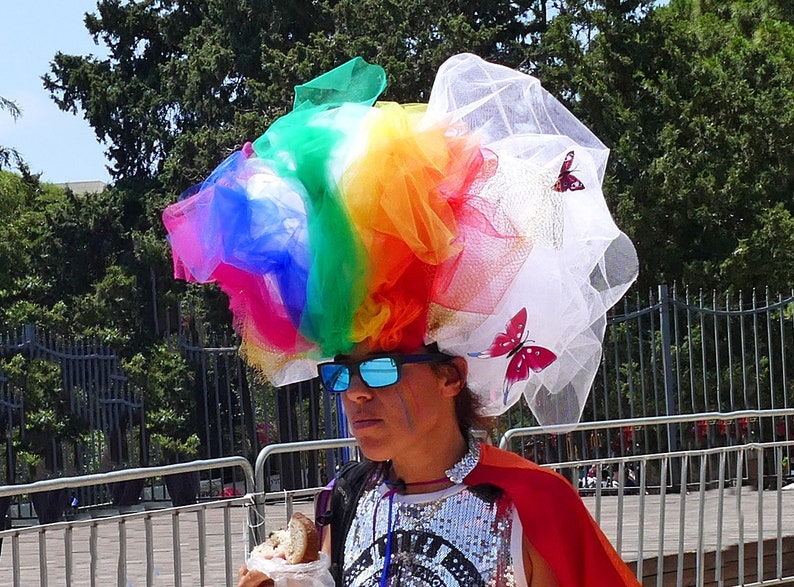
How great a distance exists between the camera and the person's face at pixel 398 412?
2.28 m

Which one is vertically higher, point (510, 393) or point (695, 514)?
point (510, 393)

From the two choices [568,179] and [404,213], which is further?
[568,179]

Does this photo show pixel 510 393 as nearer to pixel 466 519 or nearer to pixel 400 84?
pixel 466 519

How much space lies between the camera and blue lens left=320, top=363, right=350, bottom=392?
7.66 ft

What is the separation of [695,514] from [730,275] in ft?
27.9

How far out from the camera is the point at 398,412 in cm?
229

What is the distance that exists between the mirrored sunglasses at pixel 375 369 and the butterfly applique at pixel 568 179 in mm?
404

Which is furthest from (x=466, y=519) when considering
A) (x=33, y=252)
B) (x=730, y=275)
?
(x=33, y=252)

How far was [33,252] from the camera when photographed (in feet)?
82.7

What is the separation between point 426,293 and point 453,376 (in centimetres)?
17

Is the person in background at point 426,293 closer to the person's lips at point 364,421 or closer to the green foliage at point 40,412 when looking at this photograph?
the person's lips at point 364,421

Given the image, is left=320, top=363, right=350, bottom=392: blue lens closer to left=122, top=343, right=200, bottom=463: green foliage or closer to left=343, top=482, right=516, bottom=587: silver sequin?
left=343, top=482, right=516, bottom=587: silver sequin

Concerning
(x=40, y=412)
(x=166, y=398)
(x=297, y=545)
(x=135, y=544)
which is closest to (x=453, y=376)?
(x=297, y=545)

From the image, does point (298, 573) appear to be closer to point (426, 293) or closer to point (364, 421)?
point (364, 421)
